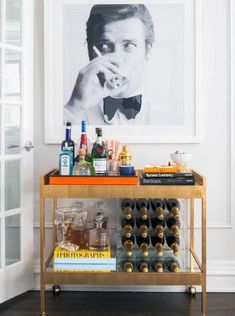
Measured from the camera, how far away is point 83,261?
246cm

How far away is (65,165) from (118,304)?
0.96m

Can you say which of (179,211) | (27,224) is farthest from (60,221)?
(179,211)

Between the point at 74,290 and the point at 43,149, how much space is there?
996 millimetres

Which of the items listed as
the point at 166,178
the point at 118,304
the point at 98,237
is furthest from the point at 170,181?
the point at 118,304

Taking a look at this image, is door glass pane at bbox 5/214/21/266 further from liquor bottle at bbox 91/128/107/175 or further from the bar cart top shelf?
liquor bottle at bbox 91/128/107/175

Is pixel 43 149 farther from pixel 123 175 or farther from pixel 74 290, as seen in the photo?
pixel 74 290

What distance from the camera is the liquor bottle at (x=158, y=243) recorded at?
2.52 meters

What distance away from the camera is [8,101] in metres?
2.70

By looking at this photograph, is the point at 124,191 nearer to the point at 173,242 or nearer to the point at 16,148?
the point at 173,242

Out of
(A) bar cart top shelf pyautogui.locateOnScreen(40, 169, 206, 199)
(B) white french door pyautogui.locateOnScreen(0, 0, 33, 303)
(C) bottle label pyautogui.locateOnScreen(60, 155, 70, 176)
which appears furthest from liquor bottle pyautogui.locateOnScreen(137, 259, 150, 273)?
(B) white french door pyautogui.locateOnScreen(0, 0, 33, 303)

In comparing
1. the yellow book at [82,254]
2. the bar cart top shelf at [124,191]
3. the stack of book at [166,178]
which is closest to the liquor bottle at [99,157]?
the bar cart top shelf at [124,191]

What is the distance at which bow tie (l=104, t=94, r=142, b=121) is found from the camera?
287 centimetres

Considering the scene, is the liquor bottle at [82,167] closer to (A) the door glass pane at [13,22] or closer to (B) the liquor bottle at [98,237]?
(B) the liquor bottle at [98,237]

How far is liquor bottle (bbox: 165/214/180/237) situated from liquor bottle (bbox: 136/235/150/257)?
15 cm
